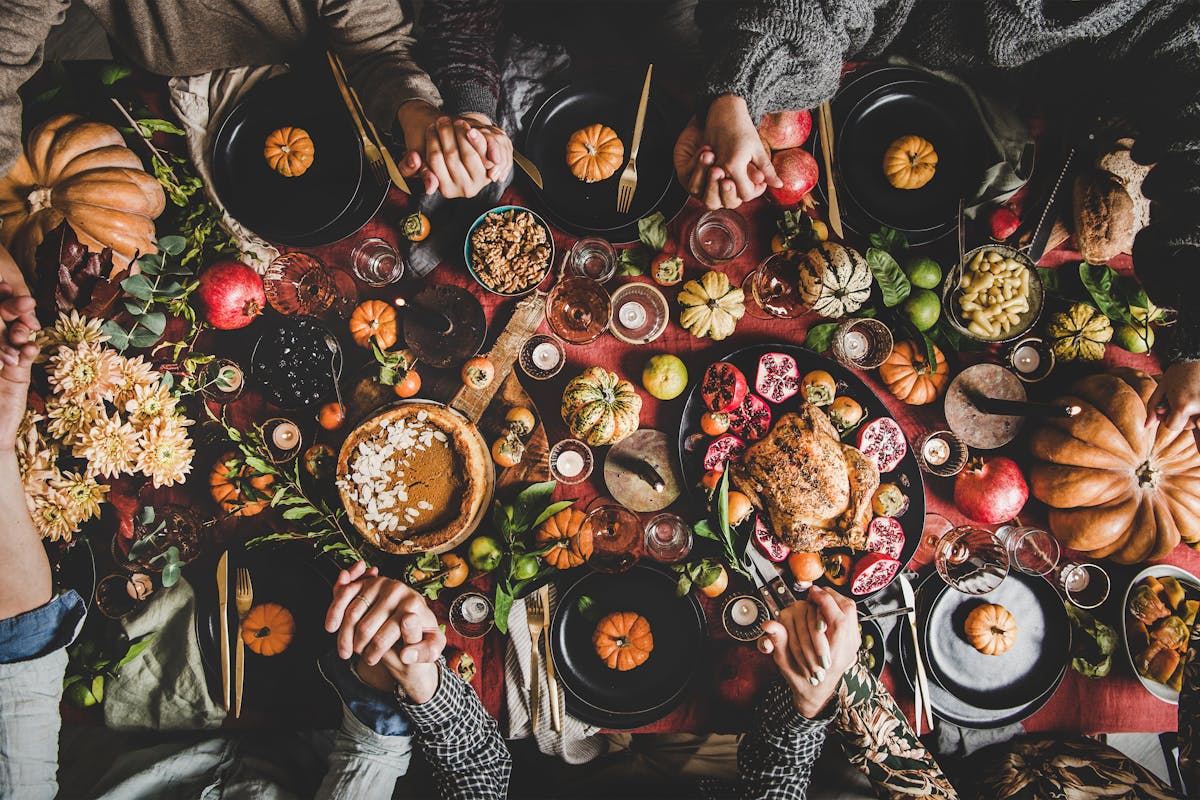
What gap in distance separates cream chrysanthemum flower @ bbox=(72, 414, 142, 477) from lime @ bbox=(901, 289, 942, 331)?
7.14ft

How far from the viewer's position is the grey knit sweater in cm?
161

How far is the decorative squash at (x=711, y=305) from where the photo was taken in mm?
1789

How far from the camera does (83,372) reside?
1.59 m

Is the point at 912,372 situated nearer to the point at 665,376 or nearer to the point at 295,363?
the point at 665,376

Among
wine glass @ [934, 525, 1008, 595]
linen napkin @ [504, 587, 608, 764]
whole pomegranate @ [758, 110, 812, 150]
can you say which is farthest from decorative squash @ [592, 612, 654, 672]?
whole pomegranate @ [758, 110, 812, 150]

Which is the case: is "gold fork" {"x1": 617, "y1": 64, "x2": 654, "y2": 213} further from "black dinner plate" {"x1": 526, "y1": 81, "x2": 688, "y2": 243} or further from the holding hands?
the holding hands

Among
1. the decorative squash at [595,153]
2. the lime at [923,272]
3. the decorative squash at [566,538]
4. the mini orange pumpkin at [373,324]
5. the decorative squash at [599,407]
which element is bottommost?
the decorative squash at [566,538]

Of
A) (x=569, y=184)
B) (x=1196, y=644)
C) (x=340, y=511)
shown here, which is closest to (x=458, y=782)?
(x=340, y=511)

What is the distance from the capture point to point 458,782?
164 cm

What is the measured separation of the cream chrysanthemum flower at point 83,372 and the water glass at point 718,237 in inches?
65.0

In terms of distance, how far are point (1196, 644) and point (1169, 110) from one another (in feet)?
4.98

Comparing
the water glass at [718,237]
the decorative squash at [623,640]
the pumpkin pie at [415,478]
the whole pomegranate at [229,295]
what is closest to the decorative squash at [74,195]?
the whole pomegranate at [229,295]

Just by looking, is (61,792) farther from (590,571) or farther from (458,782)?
(590,571)

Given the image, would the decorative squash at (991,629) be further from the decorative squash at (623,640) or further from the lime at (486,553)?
the lime at (486,553)
